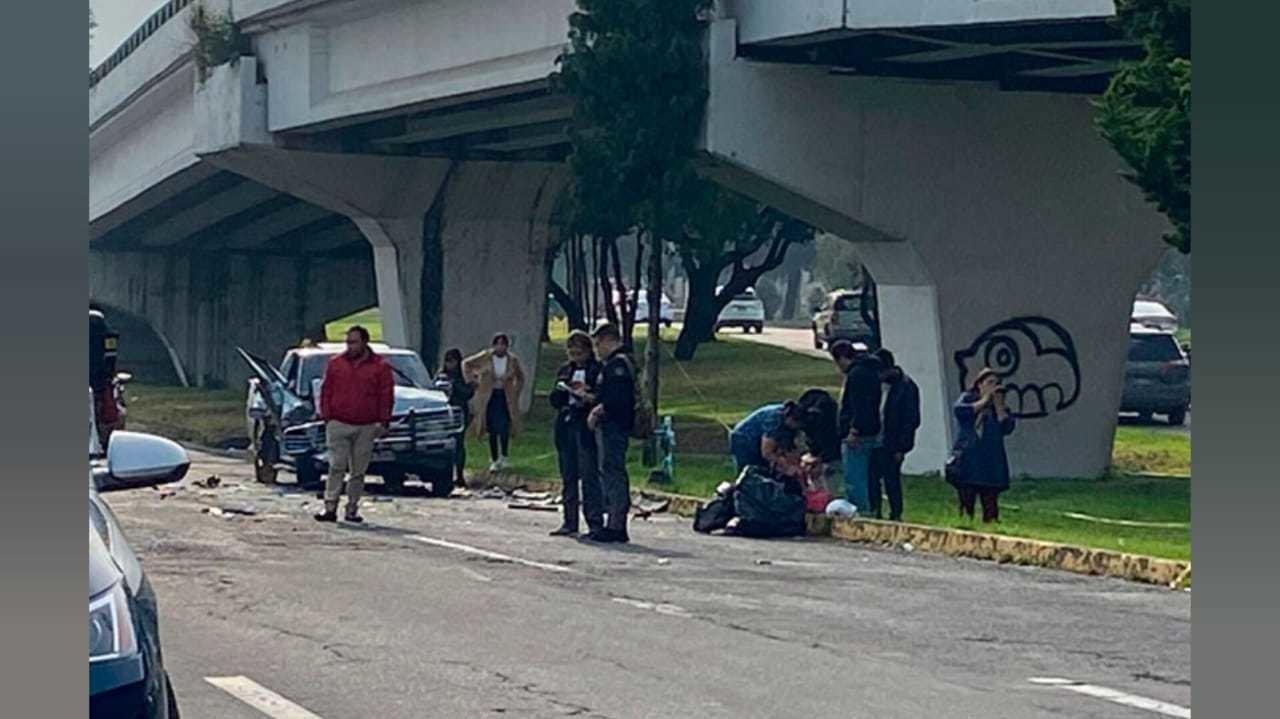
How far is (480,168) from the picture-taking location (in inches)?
1720

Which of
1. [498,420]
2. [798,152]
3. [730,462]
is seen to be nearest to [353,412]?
[498,420]

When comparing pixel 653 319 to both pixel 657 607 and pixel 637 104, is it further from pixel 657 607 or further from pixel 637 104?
pixel 657 607

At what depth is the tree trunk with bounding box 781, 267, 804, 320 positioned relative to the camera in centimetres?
11744

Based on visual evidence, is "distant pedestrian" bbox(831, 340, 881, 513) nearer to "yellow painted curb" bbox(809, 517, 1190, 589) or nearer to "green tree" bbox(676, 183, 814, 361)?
"yellow painted curb" bbox(809, 517, 1190, 589)

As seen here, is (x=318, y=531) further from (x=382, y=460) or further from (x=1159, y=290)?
(x=1159, y=290)

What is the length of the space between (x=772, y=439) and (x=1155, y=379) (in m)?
20.7

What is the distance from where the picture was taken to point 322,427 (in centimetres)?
2698

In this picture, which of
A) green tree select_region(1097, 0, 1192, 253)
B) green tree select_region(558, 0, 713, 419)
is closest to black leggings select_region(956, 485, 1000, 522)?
green tree select_region(1097, 0, 1192, 253)

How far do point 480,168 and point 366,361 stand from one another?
2223 centimetres

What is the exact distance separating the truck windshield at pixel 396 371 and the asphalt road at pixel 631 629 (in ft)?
23.8

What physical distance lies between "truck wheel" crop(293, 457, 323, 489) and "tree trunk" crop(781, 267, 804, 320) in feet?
296

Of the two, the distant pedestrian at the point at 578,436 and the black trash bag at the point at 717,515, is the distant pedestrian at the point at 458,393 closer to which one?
the black trash bag at the point at 717,515
